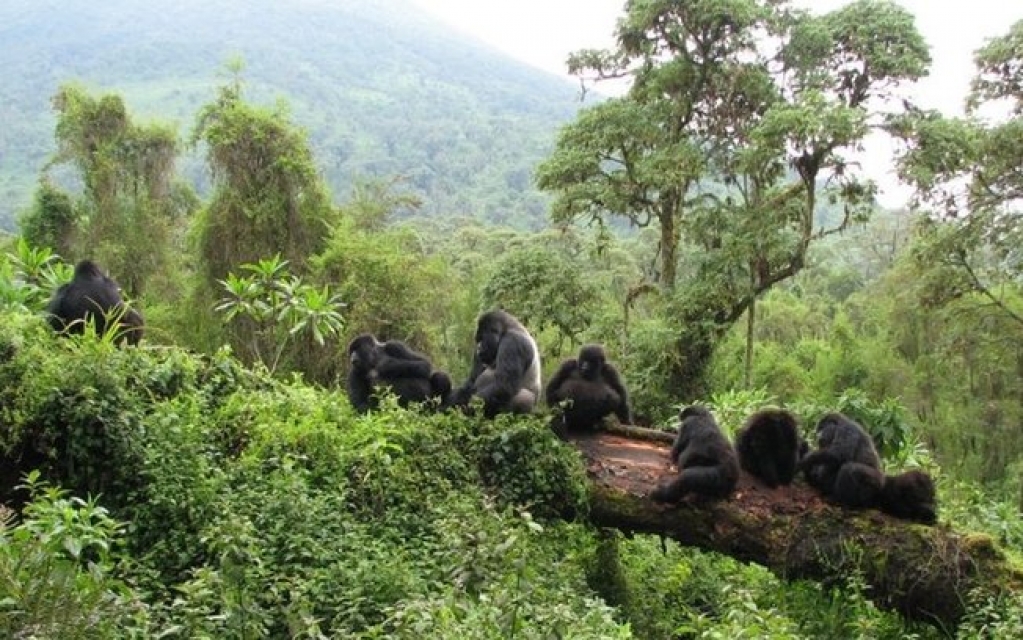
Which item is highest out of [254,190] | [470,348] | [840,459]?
[840,459]

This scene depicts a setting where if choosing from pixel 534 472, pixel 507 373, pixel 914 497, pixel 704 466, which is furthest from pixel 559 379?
pixel 914 497

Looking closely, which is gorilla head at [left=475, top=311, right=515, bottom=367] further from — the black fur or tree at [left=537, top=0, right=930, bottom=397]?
tree at [left=537, top=0, right=930, bottom=397]

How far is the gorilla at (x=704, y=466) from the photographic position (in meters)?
7.54

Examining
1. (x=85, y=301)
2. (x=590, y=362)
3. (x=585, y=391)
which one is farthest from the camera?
(x=85, y=301)

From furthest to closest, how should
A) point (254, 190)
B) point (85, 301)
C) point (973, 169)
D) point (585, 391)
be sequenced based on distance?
point (254, 190), point (973, 169), point (85, 301), point (585, 391)

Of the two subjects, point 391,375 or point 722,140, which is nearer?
point 391,375

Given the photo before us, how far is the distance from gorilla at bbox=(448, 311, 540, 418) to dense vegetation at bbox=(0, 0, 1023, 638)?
0.53 m

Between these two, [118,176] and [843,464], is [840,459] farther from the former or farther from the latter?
[118,176]

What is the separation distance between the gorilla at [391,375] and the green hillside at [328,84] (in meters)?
62.6

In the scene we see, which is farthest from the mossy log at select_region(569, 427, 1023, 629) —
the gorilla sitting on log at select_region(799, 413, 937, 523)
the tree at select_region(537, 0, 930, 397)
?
the tree at select_region(537, 0, 930, 397)

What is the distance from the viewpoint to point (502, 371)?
339 inches

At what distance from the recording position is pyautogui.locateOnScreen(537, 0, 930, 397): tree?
18016 millimetres

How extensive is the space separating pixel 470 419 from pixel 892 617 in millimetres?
3756

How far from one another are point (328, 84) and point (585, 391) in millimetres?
143843
